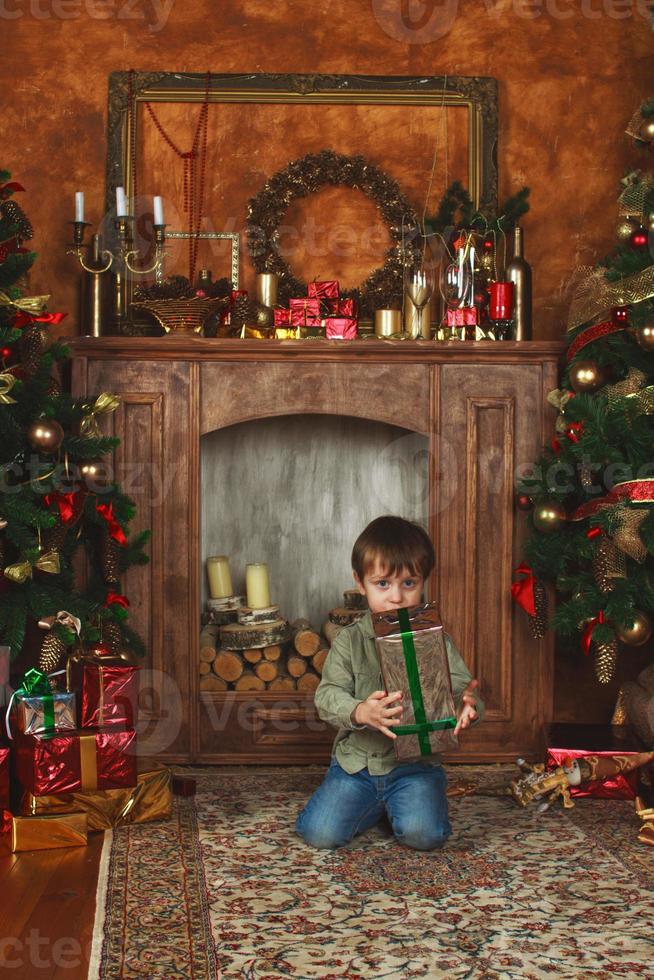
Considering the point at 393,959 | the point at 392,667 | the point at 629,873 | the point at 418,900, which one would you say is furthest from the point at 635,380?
the point at 393,959

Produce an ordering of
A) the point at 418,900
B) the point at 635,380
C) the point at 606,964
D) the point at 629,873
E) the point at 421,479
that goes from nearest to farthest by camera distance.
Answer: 1. the point at 606,964
2. the point at 418,900
3. the point at 629,873
4. the point at 635,380
5. the point at 421,479

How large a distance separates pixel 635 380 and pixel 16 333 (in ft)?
5.63

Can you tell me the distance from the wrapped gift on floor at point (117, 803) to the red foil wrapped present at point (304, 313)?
152 centimetres

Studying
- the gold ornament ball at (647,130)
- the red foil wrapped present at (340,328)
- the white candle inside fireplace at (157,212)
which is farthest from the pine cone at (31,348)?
the gold ornament ball at (647,130)

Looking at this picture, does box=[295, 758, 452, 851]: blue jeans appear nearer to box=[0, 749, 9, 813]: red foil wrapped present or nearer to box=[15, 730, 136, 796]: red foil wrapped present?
box=[15, 730, 136, 796]: red foil wrapped present

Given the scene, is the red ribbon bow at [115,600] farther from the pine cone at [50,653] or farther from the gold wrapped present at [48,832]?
the gold wrapped present at [48,832]

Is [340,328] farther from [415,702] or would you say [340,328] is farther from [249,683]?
[415,702]

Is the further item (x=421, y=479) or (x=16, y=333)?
(x=421, y=479)

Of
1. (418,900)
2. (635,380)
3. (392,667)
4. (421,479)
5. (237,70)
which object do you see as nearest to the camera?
(418,900)

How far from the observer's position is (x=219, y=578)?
3885 mm

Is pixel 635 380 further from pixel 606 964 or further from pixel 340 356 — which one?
pixel 606 964

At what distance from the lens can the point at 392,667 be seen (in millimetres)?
2566

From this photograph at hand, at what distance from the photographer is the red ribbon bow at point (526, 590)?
3318mm

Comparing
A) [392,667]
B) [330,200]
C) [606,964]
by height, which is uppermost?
[330,200]
